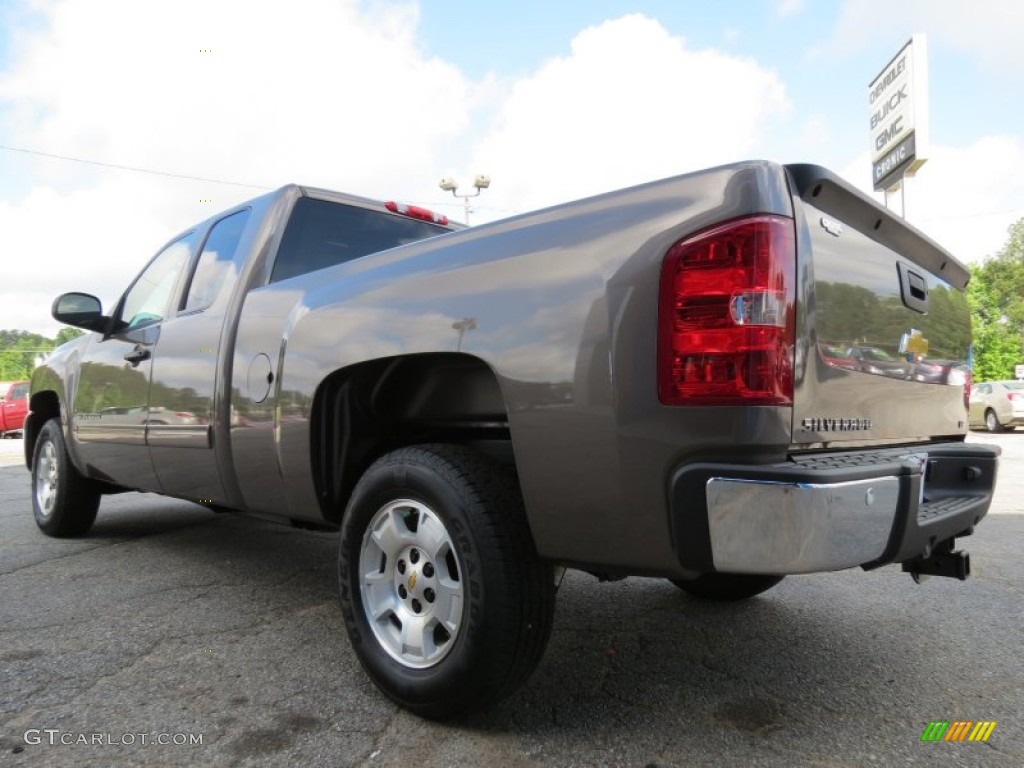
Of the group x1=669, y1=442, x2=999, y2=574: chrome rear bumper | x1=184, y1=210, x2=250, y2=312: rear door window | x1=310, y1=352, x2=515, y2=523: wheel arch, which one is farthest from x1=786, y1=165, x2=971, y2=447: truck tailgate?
x1=184, y1=210, x2=250, y2=312: rear door window

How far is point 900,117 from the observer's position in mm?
24047

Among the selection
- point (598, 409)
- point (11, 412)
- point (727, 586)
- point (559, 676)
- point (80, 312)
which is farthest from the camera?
point (11, 412)

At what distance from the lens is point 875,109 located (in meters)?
26.3

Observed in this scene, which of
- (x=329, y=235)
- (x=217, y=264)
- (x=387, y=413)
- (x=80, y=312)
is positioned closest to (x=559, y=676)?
(x=387, y=413)

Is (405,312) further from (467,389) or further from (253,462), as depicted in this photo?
(253,462)

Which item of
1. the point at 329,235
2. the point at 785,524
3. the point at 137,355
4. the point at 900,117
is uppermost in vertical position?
the point at 900,117

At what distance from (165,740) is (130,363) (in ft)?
7.99

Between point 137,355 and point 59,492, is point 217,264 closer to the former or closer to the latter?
point 137,355

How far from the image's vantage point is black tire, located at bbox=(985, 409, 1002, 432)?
19141 mm

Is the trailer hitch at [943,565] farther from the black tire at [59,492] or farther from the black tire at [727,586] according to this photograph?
the black tire at [59,492]

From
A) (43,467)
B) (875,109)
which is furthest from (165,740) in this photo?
(875,109)

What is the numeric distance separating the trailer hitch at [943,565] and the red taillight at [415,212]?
9.31ft

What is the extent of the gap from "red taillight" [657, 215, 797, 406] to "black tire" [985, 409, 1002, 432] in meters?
21.0

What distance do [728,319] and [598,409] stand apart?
38cm
